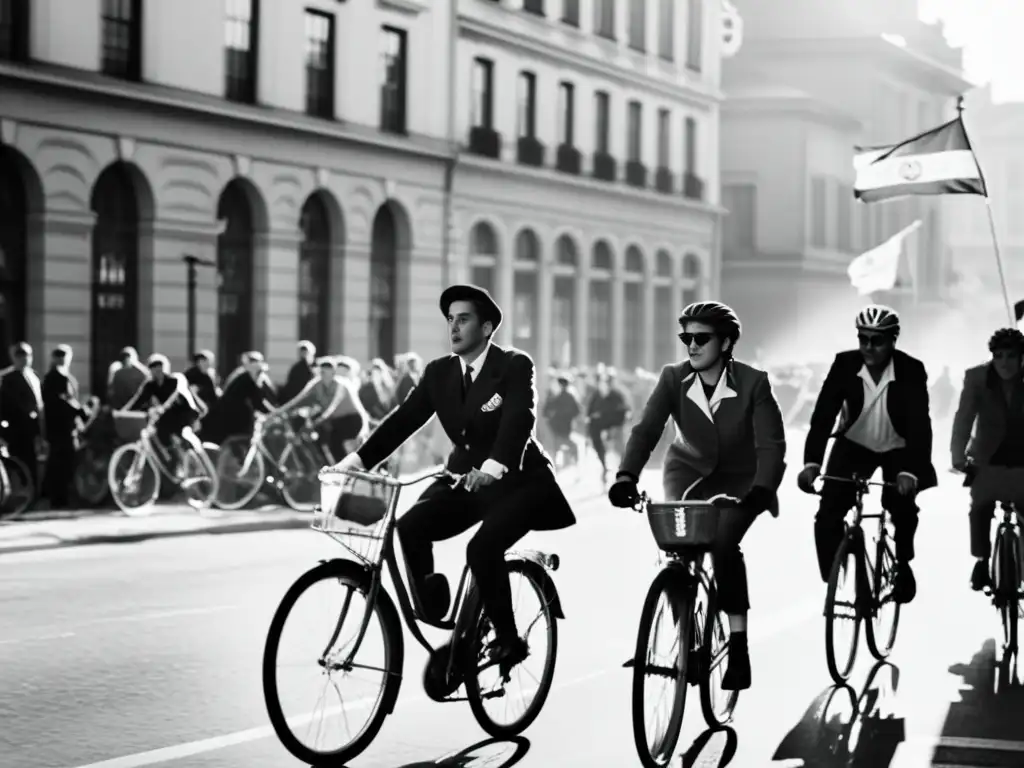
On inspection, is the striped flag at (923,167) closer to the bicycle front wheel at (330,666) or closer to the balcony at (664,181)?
the bicycle front wheel at (330,666)

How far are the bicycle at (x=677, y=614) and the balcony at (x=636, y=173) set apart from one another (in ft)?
151

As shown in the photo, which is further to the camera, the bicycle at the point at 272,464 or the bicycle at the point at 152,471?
the bicycle at the point at 272,464

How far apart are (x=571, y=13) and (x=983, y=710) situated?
138 feet

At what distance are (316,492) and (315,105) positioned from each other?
15612 millimetres

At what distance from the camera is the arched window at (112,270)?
3272cm

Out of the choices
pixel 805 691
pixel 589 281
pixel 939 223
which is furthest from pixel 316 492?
pixel 939 223

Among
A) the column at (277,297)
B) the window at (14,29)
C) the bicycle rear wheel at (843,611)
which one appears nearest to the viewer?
the bicycle rear wheel at (843,611)

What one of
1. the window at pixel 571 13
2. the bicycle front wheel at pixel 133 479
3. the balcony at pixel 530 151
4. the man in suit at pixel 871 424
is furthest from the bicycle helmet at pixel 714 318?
the window at pixel 571 13

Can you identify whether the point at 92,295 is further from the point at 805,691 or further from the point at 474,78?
the point at 805,691

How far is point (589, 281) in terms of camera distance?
5241cm

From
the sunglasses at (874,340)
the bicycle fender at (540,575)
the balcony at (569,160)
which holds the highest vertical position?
the balcony at (569,160)

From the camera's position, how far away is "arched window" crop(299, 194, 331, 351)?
127ft

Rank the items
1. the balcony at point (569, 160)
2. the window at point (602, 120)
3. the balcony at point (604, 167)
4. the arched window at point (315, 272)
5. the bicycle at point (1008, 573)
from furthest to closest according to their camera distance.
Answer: the window at point (602, 120), the balcony at point (604, 167), the balcony at point (569, 160), the arched window at point (315, 272), the bicycle at point (1008, 573)

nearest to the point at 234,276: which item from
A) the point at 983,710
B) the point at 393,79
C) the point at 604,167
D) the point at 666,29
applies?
the point at 393,79
